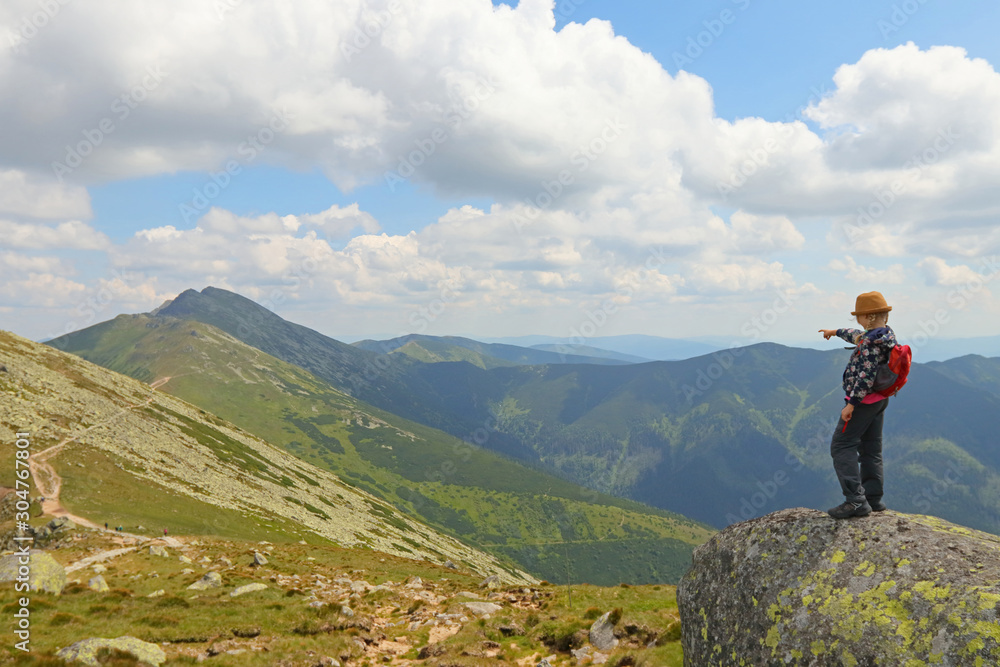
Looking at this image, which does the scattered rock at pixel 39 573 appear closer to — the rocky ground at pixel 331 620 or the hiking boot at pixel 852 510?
the rocky ground at pixel 331 620

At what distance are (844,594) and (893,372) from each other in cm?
526

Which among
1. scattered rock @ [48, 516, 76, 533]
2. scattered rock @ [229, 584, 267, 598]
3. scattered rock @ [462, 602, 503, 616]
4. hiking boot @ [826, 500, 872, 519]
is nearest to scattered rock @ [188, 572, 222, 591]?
scattered rock @ [229, 584, 267, 598]

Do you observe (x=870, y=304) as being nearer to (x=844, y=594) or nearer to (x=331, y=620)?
(x=844, y=594)

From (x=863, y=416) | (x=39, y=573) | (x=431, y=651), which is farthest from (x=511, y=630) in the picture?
(x=39, y=573)

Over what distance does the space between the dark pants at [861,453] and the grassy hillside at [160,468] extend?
7374 cm

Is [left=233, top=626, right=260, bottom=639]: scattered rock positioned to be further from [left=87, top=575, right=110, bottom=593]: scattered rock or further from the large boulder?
the large boulder

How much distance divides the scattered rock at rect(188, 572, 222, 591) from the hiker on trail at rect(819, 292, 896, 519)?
3611cm

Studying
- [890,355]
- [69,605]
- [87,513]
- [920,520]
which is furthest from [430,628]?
[87,513]

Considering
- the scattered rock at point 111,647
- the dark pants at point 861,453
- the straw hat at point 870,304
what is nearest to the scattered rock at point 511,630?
the scattered rock at point 111,647

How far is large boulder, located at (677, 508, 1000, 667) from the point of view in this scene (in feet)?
26.6

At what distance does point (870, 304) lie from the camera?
12070 millimetres

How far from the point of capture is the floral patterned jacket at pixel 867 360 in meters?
11.6

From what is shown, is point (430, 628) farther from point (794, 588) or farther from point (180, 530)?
point (180, 530)

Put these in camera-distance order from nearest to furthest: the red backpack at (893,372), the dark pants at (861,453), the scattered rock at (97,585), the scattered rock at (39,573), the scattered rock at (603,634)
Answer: the red backpack at (893,372)
the dark pants at (861,453)
the scattered rock at (603,634)
the scattered rock at (39,573)
the scattered rock at (97,585)
